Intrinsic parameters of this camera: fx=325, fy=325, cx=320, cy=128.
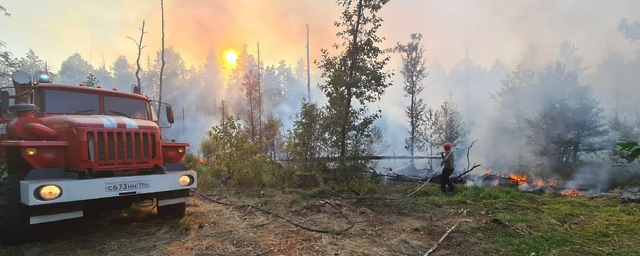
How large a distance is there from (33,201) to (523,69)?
30.8m

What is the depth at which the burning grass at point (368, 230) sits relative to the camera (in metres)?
4.43

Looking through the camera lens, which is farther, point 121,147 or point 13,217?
point 121,147

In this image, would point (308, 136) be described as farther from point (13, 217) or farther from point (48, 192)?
point (13, 217)

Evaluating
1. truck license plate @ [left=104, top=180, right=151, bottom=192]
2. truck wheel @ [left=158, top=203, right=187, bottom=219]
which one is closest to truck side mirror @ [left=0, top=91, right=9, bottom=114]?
truck license plate @ [left=104, top=180, right=151, bottom=192]

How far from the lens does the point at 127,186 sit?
4.85 meters

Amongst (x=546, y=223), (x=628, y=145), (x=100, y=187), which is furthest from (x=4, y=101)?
(x=546, y=223)

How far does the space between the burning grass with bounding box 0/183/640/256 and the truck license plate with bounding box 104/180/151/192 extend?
30.6 inches

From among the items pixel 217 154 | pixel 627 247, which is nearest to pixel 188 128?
pixel 217 154

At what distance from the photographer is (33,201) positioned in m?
4.07

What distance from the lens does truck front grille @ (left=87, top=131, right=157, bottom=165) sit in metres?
4.81

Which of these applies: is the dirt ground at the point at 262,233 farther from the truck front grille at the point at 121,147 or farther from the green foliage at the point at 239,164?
the green foliage at the point at 239,164

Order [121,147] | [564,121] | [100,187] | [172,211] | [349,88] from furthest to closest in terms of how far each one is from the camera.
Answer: [564,121] < [349,88] < [172,211] < [121,147] < [100,187]

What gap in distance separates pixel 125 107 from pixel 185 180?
208cm

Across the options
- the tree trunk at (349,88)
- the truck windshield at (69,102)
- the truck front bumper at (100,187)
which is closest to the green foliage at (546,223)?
the tree trunk at (349,88)
